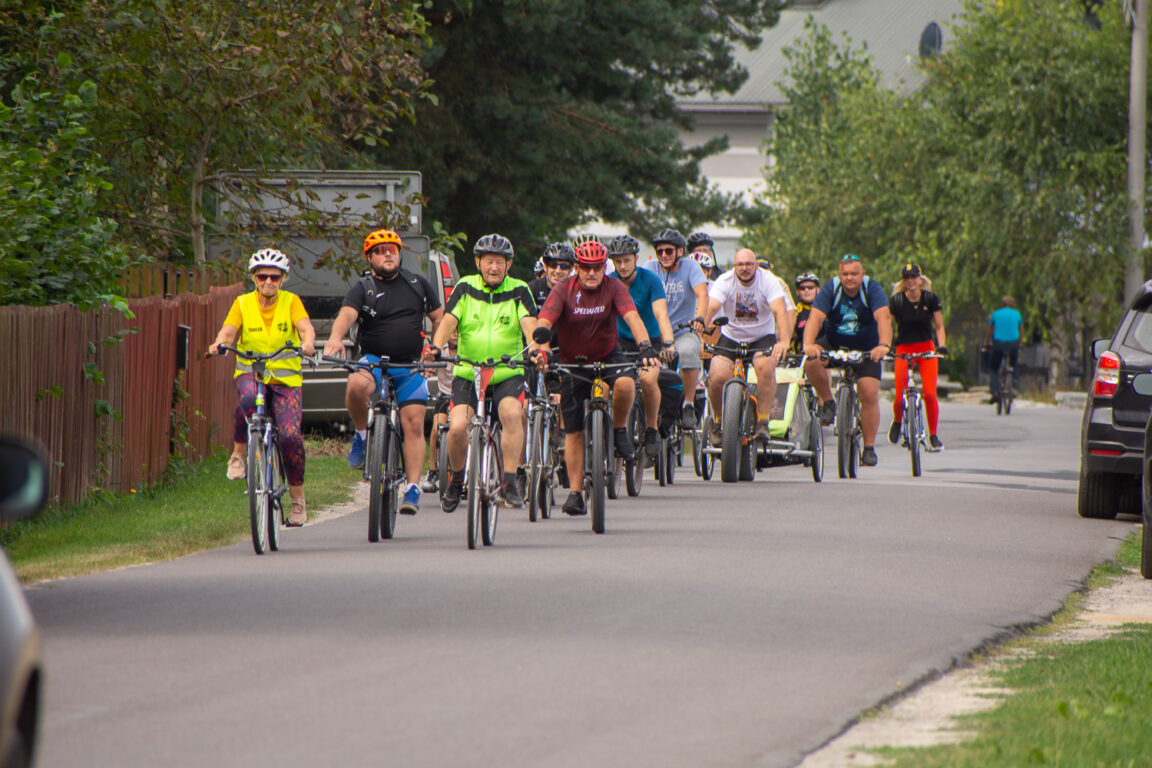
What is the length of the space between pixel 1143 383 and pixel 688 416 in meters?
4.34

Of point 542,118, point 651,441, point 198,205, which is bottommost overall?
point 651,441

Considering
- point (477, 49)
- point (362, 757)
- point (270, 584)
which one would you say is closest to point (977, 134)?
point (477, 49)

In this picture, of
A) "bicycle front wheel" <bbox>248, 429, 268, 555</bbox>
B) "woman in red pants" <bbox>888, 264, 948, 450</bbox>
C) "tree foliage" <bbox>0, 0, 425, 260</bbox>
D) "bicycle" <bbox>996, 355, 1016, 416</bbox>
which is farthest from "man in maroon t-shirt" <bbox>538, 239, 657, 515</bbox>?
"bicycle" <bbox>996, 355, 1016, 416</bbox>

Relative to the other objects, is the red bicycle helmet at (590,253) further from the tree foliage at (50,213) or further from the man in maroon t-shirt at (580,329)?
the tree foliage at (50,213)

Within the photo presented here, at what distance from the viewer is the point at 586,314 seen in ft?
41.8

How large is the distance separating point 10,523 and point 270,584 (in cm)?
332

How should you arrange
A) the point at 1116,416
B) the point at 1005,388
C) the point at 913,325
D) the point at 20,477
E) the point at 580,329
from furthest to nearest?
the point at 1005,388 < the point at 913,325 < the point at 1116,416 < the point at 580,329 < the point at 20,477

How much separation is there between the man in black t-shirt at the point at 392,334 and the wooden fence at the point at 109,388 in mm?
1933

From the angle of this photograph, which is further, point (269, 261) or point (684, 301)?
point (684, 301)

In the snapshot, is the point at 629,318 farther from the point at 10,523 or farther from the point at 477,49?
the point at 477,49

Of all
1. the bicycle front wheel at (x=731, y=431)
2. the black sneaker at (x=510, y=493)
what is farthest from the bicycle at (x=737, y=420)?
the black sneaker at (x=510, y=493)

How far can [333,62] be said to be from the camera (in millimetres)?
18641

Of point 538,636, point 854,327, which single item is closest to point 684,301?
point 854,327

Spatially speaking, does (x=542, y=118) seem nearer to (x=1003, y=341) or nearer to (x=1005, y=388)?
(x=1005, y=388)
